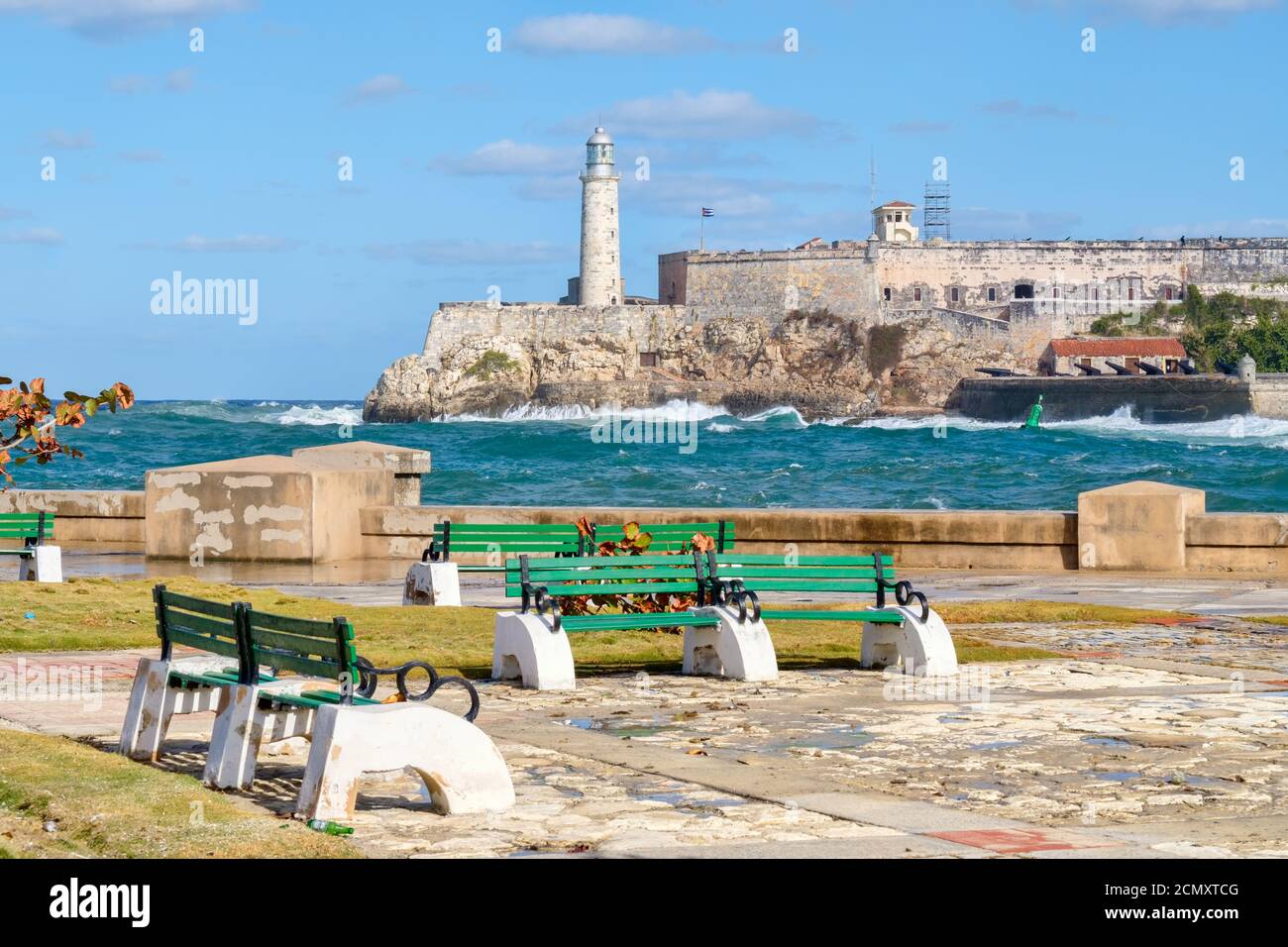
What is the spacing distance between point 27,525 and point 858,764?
9.87 metres

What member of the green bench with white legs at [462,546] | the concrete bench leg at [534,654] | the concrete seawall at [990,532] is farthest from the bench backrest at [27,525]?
the concrete bench leg at [534,654]

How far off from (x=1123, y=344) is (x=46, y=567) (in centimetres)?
10042

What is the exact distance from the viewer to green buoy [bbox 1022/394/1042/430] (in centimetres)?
9856

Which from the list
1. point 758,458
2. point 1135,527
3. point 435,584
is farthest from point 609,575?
point 758,458

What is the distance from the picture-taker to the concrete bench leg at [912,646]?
33.8 feet

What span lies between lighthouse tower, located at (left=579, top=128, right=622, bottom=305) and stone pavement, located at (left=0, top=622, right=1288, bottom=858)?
102 m

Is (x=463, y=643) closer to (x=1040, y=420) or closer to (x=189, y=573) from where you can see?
(x=189, y=573)

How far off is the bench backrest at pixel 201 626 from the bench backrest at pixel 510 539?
14.9ft

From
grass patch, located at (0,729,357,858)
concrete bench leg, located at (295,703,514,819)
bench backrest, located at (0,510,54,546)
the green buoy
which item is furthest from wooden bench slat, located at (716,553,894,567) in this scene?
the green buoy

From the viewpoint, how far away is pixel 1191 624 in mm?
12734

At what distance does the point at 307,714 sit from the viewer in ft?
23.0

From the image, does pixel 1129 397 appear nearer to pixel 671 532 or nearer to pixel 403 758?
pixel 671 532

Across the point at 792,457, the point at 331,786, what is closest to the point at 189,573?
the point at 331,786
